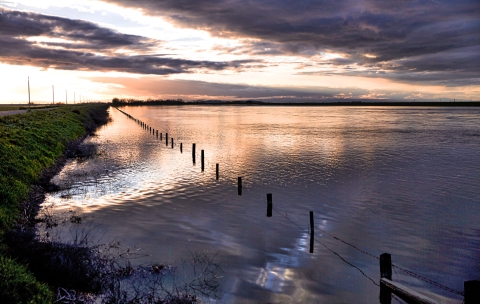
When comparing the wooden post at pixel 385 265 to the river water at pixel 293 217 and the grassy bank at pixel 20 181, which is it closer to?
the river water at pixel 293 217

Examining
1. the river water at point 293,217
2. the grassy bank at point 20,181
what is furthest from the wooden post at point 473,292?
the grassy bank at point 20,181

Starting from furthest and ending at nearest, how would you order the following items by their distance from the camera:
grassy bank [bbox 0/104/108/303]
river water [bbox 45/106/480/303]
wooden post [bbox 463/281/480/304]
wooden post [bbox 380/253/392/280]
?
river water [bbox 45/106/480/303], wooden post [bbox 380/253/392/280], grassy bank [bbox 0/104/108/303], wooden post [bbox 463/281/480/304]

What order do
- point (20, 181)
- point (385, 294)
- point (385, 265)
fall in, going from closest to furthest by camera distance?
point (385, 265), point (385, 294), point (20, 181)

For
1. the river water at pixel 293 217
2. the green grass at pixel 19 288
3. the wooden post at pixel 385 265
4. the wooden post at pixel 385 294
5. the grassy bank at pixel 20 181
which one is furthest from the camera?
the river water at pixel 293 217

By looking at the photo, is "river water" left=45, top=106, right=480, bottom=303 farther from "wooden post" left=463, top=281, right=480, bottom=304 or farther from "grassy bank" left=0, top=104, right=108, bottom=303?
"wooden post" left=463, top=281, right=480, bottom=304

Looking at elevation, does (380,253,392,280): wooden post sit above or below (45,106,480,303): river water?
above

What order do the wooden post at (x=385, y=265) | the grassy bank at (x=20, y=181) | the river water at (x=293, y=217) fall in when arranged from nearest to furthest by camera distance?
the grassy bank at (x=20, y=181) < the wooden post at (x=385, y=265) < the river water at (x=293, y=217)

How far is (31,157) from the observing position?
2536 cm

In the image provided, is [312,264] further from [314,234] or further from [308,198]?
[308,198]

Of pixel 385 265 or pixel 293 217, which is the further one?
pixel 293 217

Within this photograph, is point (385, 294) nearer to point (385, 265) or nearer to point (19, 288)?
point (385, 265)

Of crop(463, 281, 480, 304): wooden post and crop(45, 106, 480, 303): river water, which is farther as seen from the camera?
crop(45, 106, 480, 303): river water

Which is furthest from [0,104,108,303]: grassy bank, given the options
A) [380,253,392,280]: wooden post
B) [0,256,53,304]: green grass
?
[380,253,392,280]: wooden post

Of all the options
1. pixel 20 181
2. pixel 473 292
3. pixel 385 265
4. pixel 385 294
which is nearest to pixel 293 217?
pixel 385 294
